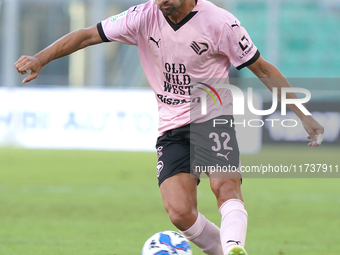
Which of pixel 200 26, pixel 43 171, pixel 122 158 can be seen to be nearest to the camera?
pixel 200 26

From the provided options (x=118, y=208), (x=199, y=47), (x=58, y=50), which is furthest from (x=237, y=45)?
(x=118, y=208)

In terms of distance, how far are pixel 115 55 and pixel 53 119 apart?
6358mm

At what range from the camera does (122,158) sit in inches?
582

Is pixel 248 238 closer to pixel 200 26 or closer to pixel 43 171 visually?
pixel 200 26

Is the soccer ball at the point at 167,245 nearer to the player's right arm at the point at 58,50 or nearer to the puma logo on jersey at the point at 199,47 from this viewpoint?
the puma logo on jersey at the point at 199,47


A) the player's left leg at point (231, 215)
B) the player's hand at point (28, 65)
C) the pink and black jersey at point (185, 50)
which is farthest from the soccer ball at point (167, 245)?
the player's hand at point (28, 65)

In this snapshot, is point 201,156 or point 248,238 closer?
point 201,156

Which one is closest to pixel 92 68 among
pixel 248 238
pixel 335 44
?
pixel 335 44

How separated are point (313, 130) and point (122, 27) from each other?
1.50 m

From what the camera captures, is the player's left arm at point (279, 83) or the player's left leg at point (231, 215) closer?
the player's left leg at point (231, 215)

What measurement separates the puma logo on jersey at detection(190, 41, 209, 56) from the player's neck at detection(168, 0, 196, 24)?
0.21 metres

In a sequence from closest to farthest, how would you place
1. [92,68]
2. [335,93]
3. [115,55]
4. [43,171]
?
1. [43,171]
2. [335,93]
3. [92,68]
4. [115,55]

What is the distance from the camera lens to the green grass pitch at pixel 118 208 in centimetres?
573

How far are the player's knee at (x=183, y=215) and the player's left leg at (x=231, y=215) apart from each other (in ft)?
0.77
